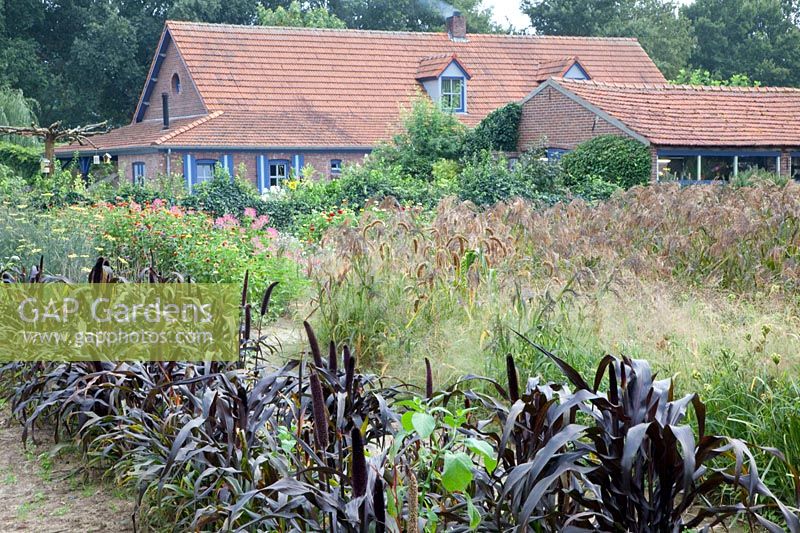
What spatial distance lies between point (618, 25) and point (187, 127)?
2973cm

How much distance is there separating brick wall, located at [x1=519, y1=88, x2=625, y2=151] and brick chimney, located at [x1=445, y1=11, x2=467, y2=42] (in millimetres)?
8958

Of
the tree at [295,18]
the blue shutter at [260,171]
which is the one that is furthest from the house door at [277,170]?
the tree at [295,18]

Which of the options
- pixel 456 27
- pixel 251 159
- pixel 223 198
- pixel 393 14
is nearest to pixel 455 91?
pixel 456 27

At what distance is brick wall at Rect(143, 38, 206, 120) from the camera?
3297 centimetres

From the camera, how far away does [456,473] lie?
3012 mm

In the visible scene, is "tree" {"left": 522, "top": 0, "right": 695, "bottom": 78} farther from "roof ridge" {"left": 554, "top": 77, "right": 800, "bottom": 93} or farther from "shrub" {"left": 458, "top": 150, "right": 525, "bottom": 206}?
"shrub" {"left": 458, "top": 150, "right": 525, "bottom": 206}

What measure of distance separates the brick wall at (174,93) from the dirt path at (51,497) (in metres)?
27.1

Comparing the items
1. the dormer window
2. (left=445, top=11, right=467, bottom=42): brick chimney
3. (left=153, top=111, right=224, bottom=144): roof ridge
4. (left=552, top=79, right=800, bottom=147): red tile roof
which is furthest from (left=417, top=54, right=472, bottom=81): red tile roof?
(left=153, top=111, right=224, bottom=144): roof ridge

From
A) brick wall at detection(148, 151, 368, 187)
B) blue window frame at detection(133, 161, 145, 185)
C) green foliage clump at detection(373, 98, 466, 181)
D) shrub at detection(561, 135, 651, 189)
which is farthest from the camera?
blue window frame at detection(133, 161, 145, 185)

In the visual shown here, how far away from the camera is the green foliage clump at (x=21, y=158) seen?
32594mm

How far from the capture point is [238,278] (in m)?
11.1

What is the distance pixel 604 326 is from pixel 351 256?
7.78 feet

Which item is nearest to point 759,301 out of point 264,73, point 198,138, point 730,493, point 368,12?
point 730,493

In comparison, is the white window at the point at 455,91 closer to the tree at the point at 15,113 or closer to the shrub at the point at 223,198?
the tree at the point at 15,113
